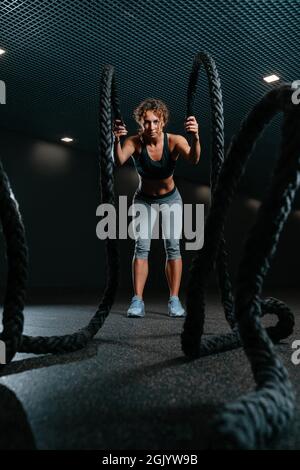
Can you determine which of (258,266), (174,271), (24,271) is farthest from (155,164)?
(258,266)

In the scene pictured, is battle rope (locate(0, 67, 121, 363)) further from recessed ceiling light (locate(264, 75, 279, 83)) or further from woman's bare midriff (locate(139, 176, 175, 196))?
recessed ceiling light (locate(264, 75, 279, 83))

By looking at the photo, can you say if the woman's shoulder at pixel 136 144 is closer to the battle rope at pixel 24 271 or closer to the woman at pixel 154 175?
the woman at pixel 154 175

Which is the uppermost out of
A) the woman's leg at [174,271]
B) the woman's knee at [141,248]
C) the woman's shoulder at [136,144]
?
the woman's shoulder at [136,144]

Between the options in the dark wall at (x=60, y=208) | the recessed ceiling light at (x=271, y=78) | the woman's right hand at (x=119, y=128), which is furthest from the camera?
the dark wall at (x=60, y=208)

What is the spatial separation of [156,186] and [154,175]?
3.0 inches

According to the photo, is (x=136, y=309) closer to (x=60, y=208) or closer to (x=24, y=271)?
(x=24, y=271)

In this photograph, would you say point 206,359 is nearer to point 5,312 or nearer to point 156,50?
point 5,312

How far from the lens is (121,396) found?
32.0 inches

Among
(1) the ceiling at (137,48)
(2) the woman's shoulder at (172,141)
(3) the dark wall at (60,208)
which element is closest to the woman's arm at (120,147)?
(2) the woman's shoulder at (172,141)

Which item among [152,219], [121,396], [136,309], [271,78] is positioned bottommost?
[136,309]

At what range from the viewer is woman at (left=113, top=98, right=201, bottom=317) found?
7.68 ft

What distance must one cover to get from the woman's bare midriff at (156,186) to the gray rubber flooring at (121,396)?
3.88 ft

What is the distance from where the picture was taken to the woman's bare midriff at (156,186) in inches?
96.0

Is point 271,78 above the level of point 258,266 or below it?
above
